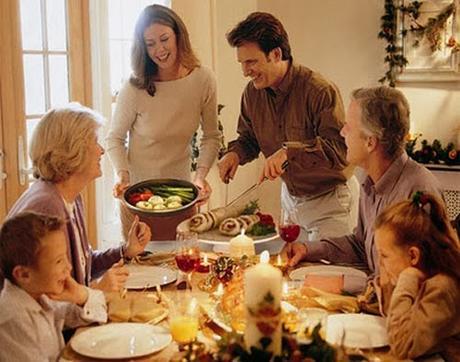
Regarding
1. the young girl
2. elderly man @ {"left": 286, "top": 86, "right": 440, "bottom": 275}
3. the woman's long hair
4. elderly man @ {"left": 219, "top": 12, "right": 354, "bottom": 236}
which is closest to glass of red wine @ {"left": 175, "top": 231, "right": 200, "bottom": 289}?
elderly man @ {"left": 286, "top": 86, "right": 440, "bottom": 275}

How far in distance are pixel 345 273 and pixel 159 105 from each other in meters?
1.44

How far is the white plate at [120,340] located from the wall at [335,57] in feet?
10.6

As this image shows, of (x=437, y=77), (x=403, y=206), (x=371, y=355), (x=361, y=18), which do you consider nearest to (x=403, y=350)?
(x=371, y=355)

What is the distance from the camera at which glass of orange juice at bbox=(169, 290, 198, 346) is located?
160cm

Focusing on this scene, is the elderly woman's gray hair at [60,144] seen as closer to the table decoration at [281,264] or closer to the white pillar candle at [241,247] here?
the white pillar candle at [241,247]

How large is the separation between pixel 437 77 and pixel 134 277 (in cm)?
375

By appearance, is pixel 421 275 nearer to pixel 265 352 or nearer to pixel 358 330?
pixel 358 330

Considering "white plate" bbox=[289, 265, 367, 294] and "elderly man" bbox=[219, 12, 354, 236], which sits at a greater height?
"elderly man" bbox=[219, 12, 354, 236]

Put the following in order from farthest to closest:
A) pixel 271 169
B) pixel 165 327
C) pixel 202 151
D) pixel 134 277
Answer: pixel 202 151 < pixel 271 169 < pixel 134 277 < pixel 165 327

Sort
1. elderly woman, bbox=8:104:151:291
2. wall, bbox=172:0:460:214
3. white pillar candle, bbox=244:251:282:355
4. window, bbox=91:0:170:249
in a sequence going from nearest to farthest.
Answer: white pillar candle, bbox=244:251:282:355, elderly woman, bbox=8:104:151:291, window, bbox=91:0:170:249, wall, bbox=172:0:460:214

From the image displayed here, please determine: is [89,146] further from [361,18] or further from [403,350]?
[361,18]

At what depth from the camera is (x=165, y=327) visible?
5.64 feet

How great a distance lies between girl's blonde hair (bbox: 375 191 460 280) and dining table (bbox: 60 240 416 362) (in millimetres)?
233

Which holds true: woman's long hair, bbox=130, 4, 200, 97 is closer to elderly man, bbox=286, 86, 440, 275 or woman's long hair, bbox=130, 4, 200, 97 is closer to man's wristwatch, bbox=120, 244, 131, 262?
man's wristwatch, bbox=120, 244, 131, 262
